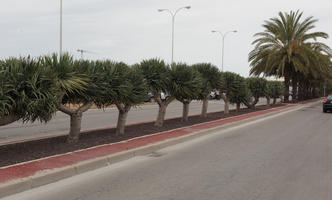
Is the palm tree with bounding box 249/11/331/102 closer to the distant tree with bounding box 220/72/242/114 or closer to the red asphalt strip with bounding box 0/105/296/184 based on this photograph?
the distant tree with bounding box 220/72/242/114

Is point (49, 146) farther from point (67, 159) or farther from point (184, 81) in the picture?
point (184, 81)

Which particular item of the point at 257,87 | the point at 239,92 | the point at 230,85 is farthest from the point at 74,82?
the point at 257,87

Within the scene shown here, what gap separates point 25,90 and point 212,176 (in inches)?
170

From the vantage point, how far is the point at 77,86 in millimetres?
8094

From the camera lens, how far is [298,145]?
991 cm

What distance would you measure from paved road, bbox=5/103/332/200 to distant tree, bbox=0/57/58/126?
190 centimetres

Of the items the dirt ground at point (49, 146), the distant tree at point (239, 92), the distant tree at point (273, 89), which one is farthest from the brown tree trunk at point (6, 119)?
the distant tree at point (273, 89)

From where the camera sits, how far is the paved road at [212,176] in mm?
5215

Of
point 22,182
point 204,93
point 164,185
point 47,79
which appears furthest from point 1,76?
point 204,93

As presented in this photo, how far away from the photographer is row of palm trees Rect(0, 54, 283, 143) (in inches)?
273

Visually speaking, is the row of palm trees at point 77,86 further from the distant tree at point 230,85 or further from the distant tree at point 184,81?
the distant tree at point 230,85

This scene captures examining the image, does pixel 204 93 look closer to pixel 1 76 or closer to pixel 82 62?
pixel 82 62

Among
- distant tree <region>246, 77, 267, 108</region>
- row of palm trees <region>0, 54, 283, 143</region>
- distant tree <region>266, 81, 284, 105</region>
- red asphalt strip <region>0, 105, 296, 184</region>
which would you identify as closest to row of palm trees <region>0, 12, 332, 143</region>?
row of palm trees <region>0, 54, 283, 143</region>

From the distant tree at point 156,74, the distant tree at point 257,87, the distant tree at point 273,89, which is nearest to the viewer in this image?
the distant tree at point 156,74
